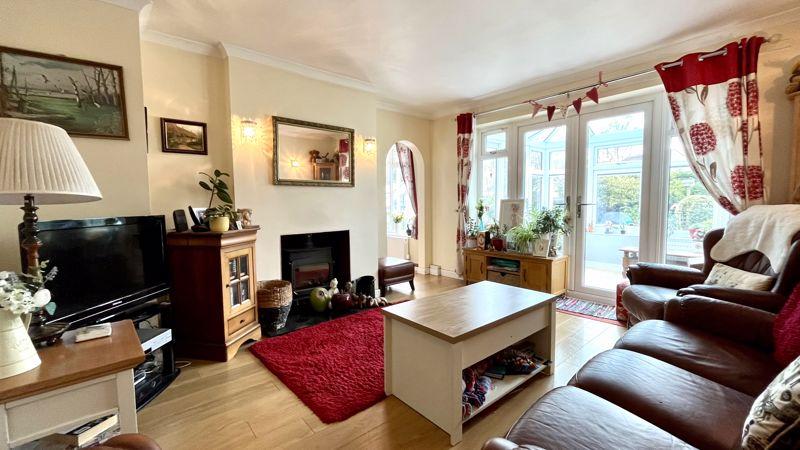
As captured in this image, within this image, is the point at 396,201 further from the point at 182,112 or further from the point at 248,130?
the point at 182,112

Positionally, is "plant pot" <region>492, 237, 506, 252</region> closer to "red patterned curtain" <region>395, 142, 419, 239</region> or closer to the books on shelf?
"red patterned curtain" <region>395, 142, 419, 239</region>

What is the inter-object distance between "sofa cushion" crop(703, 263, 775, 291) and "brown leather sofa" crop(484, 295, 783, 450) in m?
0.47

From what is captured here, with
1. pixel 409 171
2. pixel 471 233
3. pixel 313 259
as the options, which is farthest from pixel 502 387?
pixel 409 171

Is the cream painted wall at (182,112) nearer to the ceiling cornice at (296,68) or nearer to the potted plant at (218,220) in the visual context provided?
the ceiling cornice at (296,68)

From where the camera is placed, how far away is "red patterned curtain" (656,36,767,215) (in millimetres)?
2502

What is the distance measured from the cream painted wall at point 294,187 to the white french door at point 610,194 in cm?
246

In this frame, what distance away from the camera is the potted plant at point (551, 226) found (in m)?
3.74

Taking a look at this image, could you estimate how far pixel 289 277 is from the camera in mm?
3447

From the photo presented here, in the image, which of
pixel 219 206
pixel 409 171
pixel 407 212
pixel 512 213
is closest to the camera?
pixel 219 206

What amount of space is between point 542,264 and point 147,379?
365 cm

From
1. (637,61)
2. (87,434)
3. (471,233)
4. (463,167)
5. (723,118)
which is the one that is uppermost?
(637,61)

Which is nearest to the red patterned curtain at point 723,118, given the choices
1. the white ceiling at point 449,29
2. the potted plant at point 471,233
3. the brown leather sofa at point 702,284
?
the white ceiling at point 449,29

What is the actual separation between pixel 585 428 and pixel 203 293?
245 cm

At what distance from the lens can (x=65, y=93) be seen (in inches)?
77.1
